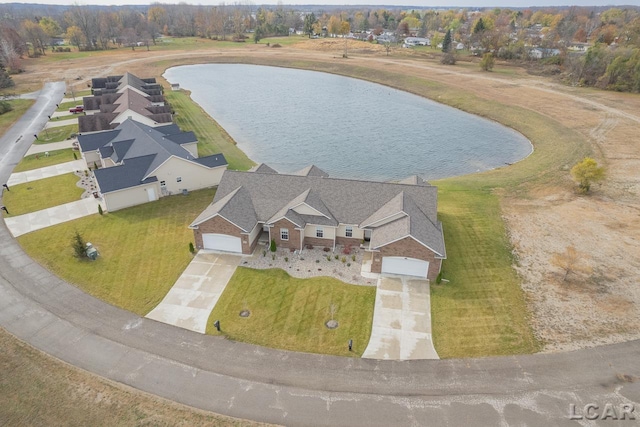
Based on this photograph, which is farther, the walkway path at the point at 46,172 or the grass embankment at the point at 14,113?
the grass embankment at the point at 14,113

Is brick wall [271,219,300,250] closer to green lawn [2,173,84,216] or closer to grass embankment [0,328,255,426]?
grass embankment [0,328,255,426]

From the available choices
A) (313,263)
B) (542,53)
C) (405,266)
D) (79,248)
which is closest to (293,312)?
(313,263)

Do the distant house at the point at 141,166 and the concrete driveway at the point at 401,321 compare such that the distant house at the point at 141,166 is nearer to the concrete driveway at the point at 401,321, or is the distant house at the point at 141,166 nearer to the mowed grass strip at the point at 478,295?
the concrete driveway at the point at 401,321

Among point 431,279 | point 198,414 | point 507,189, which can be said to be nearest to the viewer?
point 198,414

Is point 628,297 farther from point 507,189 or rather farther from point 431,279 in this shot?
point 507,189

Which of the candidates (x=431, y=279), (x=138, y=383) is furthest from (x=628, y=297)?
(x=138, y=383)

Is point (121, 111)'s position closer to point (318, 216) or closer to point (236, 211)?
point (236, 211)

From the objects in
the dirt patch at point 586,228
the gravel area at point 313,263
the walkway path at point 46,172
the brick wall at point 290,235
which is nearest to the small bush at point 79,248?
the gravel area at point 313,263
